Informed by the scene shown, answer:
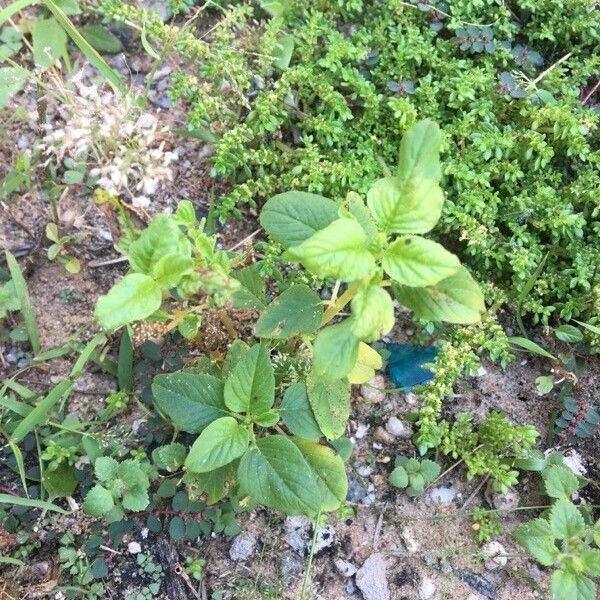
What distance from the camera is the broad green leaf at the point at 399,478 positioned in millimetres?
2186

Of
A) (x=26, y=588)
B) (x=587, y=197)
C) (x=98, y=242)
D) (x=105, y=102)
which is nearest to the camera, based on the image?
(x=105, y=102)

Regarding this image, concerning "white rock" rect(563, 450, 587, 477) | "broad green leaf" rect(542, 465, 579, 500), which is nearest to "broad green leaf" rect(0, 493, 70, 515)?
"broad green leaf" rect(542, 465, 579, 500)

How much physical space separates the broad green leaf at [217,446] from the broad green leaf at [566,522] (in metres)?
0.94

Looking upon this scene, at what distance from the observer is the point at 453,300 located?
5.19 feet

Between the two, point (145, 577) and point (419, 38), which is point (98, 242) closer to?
point (145, 577)

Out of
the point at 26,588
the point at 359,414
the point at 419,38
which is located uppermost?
the point at 419,38

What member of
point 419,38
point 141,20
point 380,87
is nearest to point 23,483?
point 141,20

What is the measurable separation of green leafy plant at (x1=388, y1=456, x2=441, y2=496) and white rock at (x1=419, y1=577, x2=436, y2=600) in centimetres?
27

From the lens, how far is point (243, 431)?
1868mm

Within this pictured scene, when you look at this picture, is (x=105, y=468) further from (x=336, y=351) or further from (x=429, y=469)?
(x=429, y=469)

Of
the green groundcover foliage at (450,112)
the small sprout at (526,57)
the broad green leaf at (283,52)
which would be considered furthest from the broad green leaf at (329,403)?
the small sprout at (526,57)

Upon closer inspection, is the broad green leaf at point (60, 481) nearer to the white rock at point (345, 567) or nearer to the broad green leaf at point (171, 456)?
the broad green leaf at point (171, 456)

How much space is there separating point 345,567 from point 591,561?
73 centimetres

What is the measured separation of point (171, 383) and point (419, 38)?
1519mm
